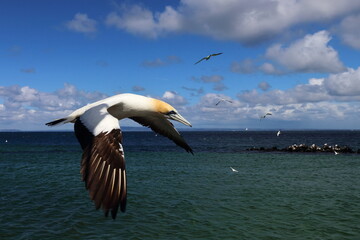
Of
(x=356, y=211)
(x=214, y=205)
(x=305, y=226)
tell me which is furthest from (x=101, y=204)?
(x=356, y=211)

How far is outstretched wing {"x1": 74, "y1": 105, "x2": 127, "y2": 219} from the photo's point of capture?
4.18 metres

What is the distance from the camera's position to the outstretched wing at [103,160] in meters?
4.18

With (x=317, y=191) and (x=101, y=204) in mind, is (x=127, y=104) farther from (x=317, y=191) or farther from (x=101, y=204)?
(x=317, y=191)

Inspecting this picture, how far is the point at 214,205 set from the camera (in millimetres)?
20484

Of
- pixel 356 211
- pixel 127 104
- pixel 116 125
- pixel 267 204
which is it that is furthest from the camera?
pixel 267 204

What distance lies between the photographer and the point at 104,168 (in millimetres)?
4637

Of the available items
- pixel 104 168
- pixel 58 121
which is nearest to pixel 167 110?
pixel 58 121

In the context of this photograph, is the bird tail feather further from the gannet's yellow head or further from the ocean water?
the ocean water

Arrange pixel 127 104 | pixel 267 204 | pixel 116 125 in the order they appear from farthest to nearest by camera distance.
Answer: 1. pixel 267 204
2. pixel 127 104
3. pixel 116 125

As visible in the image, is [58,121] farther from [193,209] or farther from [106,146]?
[193,209]

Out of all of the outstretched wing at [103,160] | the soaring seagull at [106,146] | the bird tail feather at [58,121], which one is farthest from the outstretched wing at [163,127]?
the outstretched wing at [103,160]

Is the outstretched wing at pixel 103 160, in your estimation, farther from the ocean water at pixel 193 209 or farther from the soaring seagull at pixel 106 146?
the ocean water at pixel 193 209

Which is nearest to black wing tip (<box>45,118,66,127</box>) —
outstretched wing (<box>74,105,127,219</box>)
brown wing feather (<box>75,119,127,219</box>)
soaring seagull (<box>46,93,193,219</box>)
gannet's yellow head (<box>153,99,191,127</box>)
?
soaring seagull (<box>46,93,193,219</box>)

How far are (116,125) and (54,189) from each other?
22.7 metres
